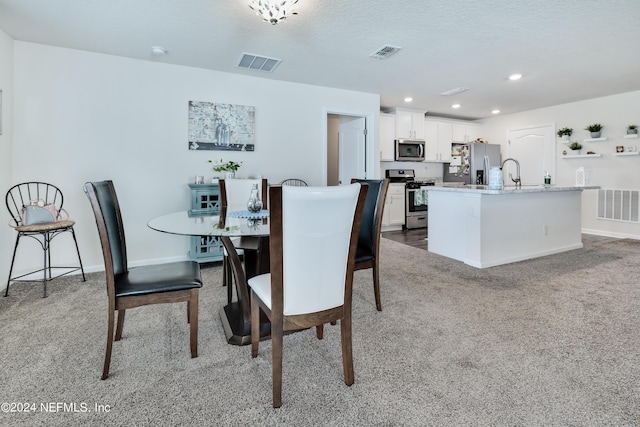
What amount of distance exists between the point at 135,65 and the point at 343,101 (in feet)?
8.78

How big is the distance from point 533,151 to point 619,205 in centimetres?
170

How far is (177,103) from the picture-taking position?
3.69 m

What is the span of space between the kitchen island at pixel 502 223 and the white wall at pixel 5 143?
4502 mm

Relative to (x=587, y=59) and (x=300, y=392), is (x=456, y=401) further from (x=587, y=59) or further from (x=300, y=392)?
(x=587, y=59)

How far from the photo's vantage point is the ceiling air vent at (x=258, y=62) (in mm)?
3461

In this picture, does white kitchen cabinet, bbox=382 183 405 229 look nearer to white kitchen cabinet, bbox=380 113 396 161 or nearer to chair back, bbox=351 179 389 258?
white kitchen cabinet, bbox=380 113 396 161

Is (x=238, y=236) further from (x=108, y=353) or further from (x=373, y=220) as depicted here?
(x=373, y=220)

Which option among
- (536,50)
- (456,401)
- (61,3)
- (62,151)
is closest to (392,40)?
(536,50)

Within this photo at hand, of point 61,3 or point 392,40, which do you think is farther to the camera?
point 392,40

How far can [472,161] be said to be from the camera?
645 centimetres

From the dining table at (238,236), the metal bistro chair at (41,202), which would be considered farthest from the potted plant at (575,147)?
the metal bistro chair at (41,202)

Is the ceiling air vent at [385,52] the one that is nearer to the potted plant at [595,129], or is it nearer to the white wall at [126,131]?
the white wall at [126,131]

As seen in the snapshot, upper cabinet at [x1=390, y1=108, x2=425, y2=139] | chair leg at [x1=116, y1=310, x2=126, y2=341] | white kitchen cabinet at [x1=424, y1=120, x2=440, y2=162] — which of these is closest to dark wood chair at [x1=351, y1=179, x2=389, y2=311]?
chair leg at [x1=116, y1=310, x2=126, y2=341]

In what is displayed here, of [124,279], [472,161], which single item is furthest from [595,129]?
[124,279]
